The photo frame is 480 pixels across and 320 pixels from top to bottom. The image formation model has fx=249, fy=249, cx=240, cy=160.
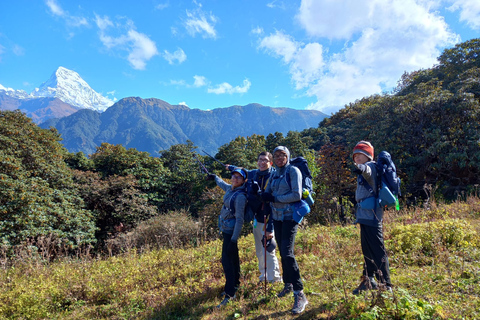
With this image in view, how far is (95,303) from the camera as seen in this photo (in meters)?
4.04

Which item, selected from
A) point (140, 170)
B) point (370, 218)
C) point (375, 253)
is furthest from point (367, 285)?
point (140, 170)

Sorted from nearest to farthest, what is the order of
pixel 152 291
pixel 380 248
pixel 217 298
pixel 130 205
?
pixel 380 248, pixel 217 298, pixel 152 291, pixel 130 205

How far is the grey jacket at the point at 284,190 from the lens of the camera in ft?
10.3

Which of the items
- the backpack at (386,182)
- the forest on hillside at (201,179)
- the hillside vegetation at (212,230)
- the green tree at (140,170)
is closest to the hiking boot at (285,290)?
the hillside vegetation at (212,230)

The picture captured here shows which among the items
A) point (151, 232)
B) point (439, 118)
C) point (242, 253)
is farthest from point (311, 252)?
point (439, 118)

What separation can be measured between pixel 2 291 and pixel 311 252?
18.3 feet

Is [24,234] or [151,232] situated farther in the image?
[151,232]

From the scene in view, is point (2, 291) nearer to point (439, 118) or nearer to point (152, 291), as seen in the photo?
point (152, 291)

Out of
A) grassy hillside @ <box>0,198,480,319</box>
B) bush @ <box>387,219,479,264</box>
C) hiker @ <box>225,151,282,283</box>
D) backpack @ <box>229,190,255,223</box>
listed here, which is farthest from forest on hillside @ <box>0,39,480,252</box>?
backpack @ <box>229,190,255,223</box>

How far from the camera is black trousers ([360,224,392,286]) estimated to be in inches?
114

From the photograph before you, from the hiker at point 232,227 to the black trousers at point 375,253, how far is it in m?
1.58

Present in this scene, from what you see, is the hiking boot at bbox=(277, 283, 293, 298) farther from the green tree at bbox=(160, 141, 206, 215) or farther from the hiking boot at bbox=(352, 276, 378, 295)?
the green tree at bbox=(160, 141, 206, 215)

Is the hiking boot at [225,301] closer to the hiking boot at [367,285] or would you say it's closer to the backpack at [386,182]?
the hiking boot at [367,285]

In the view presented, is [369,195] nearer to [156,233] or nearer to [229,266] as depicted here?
[229,266]
